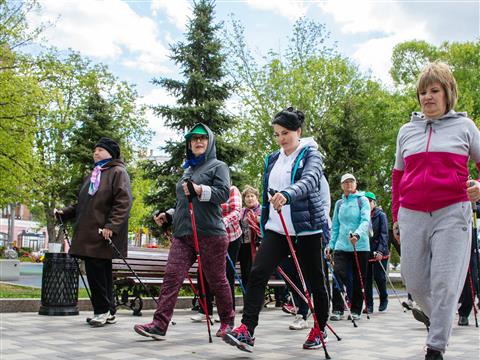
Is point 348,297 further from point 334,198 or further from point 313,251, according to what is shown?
point 334,198

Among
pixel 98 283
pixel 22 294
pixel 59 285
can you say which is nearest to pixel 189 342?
pixel 98 283

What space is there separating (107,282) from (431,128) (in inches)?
189

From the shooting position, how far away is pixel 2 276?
68.0 ft

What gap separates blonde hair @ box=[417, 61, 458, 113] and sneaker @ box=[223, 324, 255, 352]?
7.80 ft

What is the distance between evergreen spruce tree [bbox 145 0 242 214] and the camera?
72.3ft

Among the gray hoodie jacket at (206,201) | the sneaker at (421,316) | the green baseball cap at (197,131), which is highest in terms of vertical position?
the green baseball cap at (197,131)

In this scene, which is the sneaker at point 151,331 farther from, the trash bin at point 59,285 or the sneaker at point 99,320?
the trash bin at point 59,285

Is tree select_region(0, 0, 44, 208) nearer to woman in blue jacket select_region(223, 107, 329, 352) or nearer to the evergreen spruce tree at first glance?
the evergreen spruce tree

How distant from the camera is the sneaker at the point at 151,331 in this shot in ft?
19.3

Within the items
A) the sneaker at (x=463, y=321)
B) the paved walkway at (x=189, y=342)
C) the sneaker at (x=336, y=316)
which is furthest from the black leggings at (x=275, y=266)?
the sneaker at (x=463, y=321)

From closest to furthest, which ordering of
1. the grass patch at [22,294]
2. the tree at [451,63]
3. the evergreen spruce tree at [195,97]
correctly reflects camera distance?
the grass patch at [22,294] → the evergreen spruce tree at [195,97] → the tree at [451,63]

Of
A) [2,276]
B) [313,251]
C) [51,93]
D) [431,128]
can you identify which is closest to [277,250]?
[313,251]

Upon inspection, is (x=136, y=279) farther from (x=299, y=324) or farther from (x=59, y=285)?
(x=299, y=324)

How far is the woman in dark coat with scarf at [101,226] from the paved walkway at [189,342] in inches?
15.6
